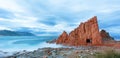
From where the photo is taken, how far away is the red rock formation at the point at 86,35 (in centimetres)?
3309

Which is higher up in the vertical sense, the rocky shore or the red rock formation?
the red rock formation

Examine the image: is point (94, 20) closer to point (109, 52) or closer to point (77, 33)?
point (77, 33)

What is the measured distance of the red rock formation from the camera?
33094 millimetres

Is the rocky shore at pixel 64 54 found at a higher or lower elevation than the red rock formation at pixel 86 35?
lower

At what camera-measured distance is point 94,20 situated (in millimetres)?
33312

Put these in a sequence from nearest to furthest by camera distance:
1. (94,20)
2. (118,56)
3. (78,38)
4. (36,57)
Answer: (118,56), (36,57), (94,20), (78,38)

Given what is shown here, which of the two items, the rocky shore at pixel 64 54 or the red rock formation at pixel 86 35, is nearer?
the rocky shore at pixel 64 54

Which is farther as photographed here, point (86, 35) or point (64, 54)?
point (86, 35)

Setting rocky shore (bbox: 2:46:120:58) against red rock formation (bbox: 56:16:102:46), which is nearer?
rocky shore (bbox: 2:46:120:58)

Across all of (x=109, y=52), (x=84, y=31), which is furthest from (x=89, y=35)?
(x=109, y=52)

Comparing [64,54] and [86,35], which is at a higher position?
[86,35]

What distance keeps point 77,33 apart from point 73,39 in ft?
3.28

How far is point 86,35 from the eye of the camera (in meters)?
34.9

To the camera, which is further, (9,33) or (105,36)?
(9,33)
